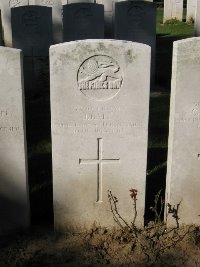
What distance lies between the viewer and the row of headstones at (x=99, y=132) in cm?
420

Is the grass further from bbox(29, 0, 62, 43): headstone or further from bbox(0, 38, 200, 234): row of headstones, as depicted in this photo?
bbox(29, 0, 62, 43): headstone

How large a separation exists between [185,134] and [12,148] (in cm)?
164

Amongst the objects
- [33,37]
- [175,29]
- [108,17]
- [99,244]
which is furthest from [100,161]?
[175,29]

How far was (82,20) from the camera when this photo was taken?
947cm

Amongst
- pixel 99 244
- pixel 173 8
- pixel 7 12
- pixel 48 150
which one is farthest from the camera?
pixel 173 8

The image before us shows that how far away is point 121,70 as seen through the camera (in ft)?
13.9

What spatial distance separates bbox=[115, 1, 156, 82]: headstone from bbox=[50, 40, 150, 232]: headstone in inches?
208

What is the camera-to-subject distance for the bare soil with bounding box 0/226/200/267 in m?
4.32

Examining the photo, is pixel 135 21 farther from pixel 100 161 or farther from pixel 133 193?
pixel 133 193

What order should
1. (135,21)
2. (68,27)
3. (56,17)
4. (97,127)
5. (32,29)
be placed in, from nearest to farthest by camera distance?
(97,127) < (32,29) < (135,21) < (68,27) < (56,17)

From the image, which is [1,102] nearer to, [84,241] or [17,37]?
[84,241]

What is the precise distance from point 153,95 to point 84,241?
16.0 feet

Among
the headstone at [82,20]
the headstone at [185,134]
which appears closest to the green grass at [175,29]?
the headstone at [82,20]

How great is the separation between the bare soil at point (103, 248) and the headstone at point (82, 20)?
560cm
